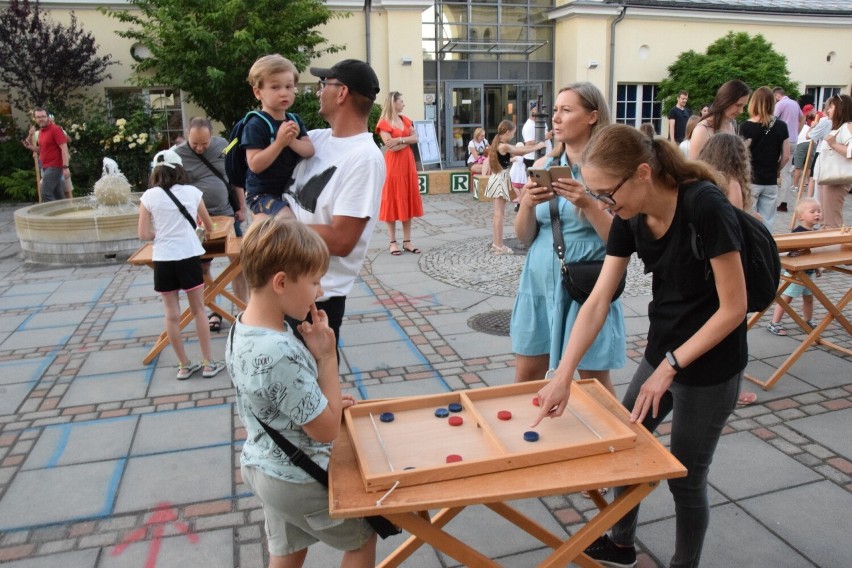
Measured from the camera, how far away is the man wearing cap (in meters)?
2.69

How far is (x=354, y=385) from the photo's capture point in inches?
189

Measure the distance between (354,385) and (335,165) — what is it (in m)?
2.37

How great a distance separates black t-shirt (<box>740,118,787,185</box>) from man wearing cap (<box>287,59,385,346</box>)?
5.69 m

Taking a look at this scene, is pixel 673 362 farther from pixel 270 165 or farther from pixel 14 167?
pixel 14 167

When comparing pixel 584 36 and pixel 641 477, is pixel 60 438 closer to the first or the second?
pixel 641 477

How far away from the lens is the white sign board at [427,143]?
17484 mm

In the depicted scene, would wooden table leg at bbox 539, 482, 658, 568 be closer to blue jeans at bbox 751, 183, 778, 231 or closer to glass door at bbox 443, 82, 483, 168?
blue jeans at bbox 751, 183, 778, 231

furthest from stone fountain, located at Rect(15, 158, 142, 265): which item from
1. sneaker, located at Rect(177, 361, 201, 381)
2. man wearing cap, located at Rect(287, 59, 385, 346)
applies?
man wearing cap, located at Rect(287, 59, 385, 346)

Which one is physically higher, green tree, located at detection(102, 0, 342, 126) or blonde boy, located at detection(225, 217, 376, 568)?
green tree, located at detection(102, 0, 342, 126)

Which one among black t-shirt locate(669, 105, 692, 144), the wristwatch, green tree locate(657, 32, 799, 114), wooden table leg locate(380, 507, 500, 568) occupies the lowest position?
wooden table leg locate(380, 507, 500, 568)

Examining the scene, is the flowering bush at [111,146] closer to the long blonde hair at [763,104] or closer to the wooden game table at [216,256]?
the wooden game table at [216,256]

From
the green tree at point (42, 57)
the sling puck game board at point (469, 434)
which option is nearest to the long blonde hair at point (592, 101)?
the sling puck game board at point (469, 434)

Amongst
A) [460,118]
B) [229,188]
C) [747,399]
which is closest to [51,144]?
[229,188]

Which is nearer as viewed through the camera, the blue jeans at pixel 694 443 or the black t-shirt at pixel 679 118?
the blue jeans at pixel 694 443
